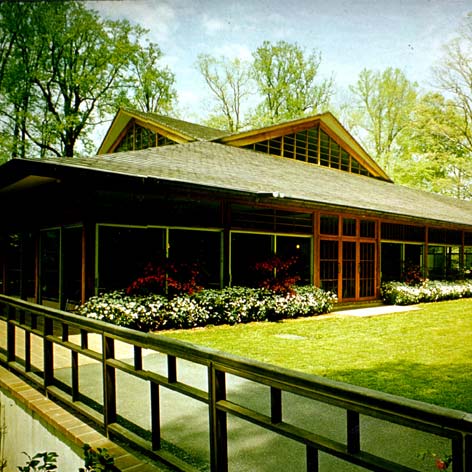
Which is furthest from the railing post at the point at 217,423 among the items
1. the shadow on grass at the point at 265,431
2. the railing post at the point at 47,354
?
the railing post at the point at 47,354

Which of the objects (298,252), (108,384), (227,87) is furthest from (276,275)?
(227,87)

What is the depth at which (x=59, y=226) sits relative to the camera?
1044cm

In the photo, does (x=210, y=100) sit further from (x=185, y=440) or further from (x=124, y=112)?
(x=185, y=440)

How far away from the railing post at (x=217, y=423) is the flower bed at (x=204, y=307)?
628 centimetres

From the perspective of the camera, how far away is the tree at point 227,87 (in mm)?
29998

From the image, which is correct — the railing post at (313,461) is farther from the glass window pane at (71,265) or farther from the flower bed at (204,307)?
the glass window pane at (71,265)

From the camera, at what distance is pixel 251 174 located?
41.2 ft

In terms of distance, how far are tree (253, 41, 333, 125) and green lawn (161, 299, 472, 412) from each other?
2351 cm

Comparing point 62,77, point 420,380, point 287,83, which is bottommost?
point 420,380

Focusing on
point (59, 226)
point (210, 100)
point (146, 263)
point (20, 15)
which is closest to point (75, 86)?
point (20, 15)

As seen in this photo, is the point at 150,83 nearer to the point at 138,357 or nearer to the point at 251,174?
the point at 251,174

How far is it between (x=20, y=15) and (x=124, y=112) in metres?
8.88

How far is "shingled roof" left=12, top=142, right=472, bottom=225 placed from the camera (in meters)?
9.31

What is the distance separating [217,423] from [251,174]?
10.6 meters
